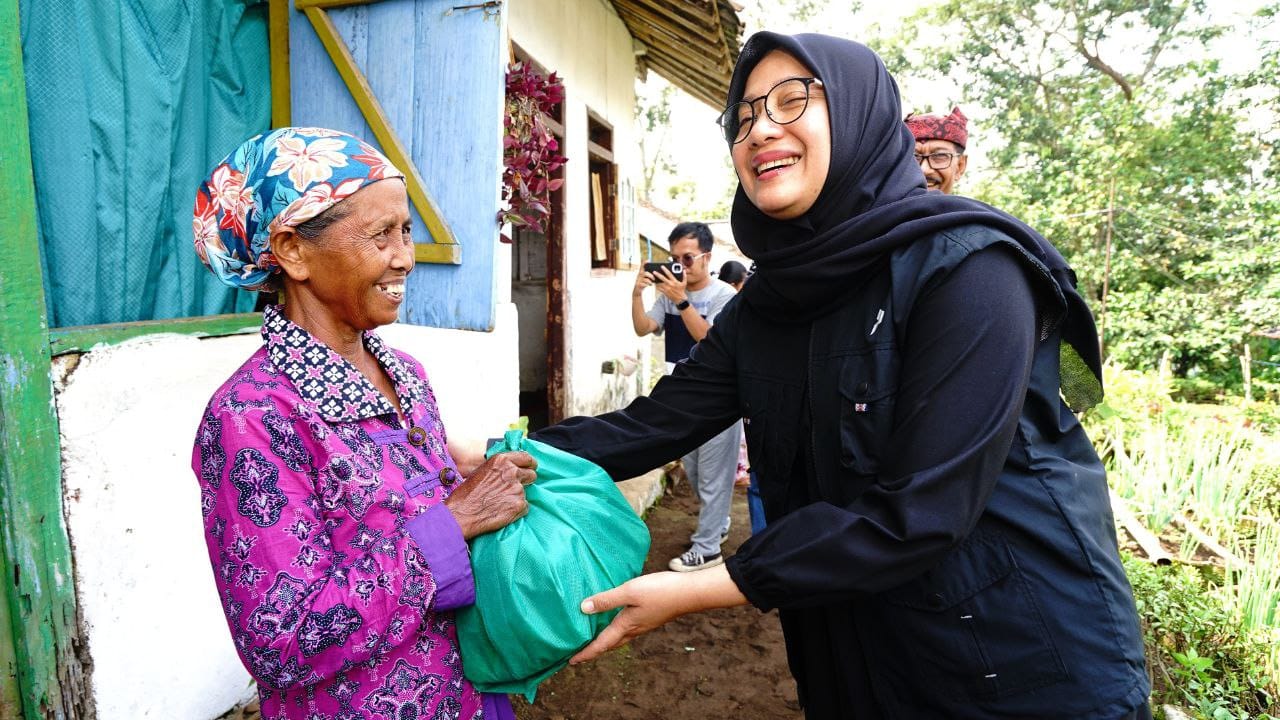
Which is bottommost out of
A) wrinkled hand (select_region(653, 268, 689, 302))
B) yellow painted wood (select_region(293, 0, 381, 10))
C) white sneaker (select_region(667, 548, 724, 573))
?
white sneaker (select_region(667, 548, 724, 573))

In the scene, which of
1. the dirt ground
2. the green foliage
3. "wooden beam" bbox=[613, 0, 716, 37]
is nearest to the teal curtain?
the dirt ground

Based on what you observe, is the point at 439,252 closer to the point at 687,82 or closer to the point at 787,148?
the point at 787,148

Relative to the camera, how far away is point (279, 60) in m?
2.83

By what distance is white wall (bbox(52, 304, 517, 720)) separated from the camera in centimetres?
187

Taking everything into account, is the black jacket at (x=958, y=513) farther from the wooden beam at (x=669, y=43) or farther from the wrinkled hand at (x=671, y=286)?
the wooden beam at (x=669, y=43)

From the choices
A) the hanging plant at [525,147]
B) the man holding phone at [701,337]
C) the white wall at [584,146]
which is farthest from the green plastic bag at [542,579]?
the white wall at [584,146]

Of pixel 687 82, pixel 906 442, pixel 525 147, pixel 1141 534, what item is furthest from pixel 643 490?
pixel 687 82

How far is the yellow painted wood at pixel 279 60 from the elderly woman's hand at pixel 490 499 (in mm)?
2110

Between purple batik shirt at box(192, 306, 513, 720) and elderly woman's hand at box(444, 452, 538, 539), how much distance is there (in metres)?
0.03

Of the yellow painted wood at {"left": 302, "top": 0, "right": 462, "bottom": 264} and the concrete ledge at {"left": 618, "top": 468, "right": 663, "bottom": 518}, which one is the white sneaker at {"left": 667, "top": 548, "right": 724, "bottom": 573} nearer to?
the concrete ledge at {"left": 618, "top": 468, "right": 663, "bottom": 518}

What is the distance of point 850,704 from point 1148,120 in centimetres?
1516

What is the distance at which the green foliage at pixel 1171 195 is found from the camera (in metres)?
11.9

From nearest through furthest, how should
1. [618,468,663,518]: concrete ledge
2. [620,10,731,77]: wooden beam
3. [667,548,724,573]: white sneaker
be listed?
[667,548,724,573]: white sneaker < [618,468,663,518]: concrete ledge < [620,10,731,77]: wooden beam

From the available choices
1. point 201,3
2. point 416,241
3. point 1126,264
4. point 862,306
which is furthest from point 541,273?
point 1126,264
